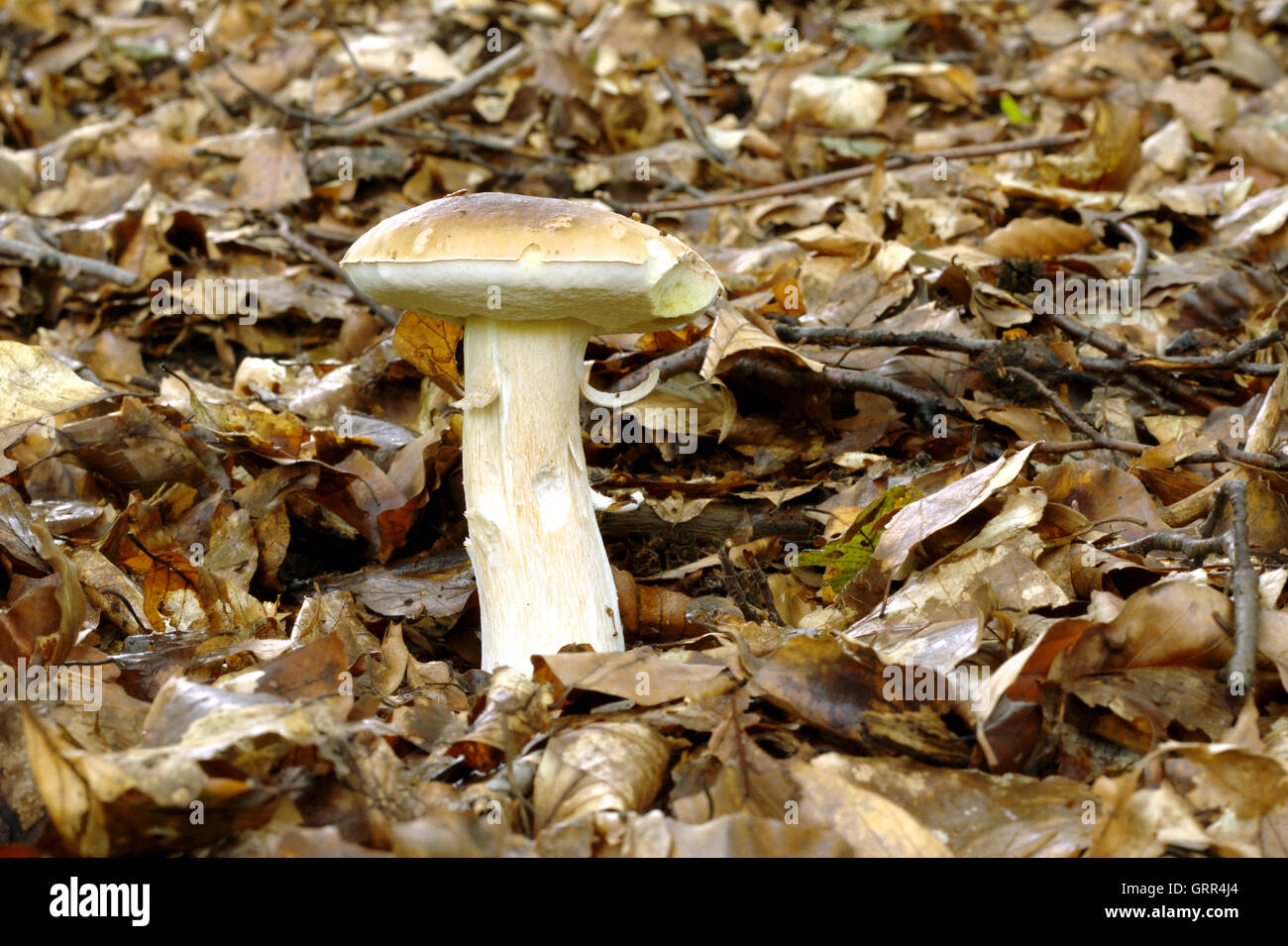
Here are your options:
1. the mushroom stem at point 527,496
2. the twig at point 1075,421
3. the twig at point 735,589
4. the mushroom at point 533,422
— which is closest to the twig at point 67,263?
the mushroom at point 533,422

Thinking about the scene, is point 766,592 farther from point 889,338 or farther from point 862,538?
point 889,338

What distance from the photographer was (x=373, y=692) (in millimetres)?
2230

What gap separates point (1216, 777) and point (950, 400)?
5.81 feet

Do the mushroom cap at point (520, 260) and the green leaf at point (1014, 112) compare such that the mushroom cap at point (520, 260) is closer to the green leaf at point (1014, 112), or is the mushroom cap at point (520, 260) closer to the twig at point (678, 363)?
the twig at point (678, 363)

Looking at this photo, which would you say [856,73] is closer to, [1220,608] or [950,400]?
[950,400]

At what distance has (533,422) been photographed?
2.36 meters

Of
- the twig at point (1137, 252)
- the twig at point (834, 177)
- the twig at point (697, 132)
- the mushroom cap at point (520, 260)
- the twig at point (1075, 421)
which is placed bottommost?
the twig at point (1075, 421)

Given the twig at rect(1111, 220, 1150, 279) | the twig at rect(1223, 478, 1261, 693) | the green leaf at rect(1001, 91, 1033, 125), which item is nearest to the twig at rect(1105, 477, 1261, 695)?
the twig at rect(1223, 478, 1261, 693)

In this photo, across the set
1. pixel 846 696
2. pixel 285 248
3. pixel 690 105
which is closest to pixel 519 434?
pixel 846 696

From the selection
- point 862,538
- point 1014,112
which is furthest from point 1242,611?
point 1014,112

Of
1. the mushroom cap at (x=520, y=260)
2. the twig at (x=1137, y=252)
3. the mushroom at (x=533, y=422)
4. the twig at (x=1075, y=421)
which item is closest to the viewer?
the mushroom cap at (x=520, y=260)

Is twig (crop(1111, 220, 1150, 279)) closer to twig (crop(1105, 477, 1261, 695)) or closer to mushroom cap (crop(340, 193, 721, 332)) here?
twig (crop(1105, 477, 1261, 695))

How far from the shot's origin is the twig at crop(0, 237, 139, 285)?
4.46 m

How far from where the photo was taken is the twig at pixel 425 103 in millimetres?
5668
